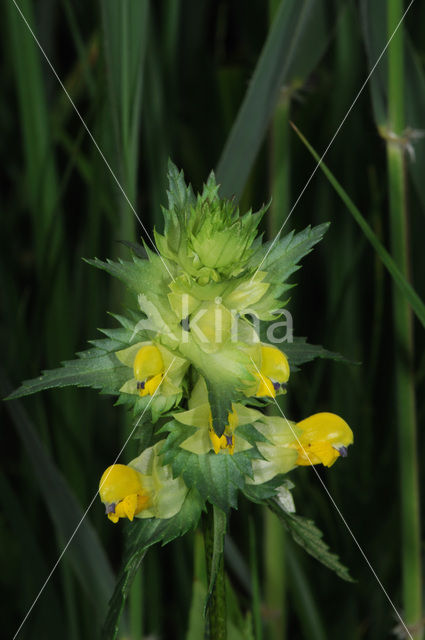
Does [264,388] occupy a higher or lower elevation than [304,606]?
higher

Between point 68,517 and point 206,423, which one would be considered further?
point 68,517

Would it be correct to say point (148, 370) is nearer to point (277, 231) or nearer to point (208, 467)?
point (208, 467)

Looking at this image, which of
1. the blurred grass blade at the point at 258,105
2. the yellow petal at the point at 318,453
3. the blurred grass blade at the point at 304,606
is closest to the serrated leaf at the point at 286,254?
the yellow petal at the point at 318,453

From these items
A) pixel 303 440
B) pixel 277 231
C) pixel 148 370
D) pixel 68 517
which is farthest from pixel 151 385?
pixel 277 231

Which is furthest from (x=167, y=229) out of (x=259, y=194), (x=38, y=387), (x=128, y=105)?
(x=259, y=194)

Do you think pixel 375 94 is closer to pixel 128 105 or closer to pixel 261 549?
pixel 128 105

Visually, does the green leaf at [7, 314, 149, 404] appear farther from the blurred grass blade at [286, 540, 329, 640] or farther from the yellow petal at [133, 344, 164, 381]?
the blurred grass blade at [286, 540, 329, 640]
